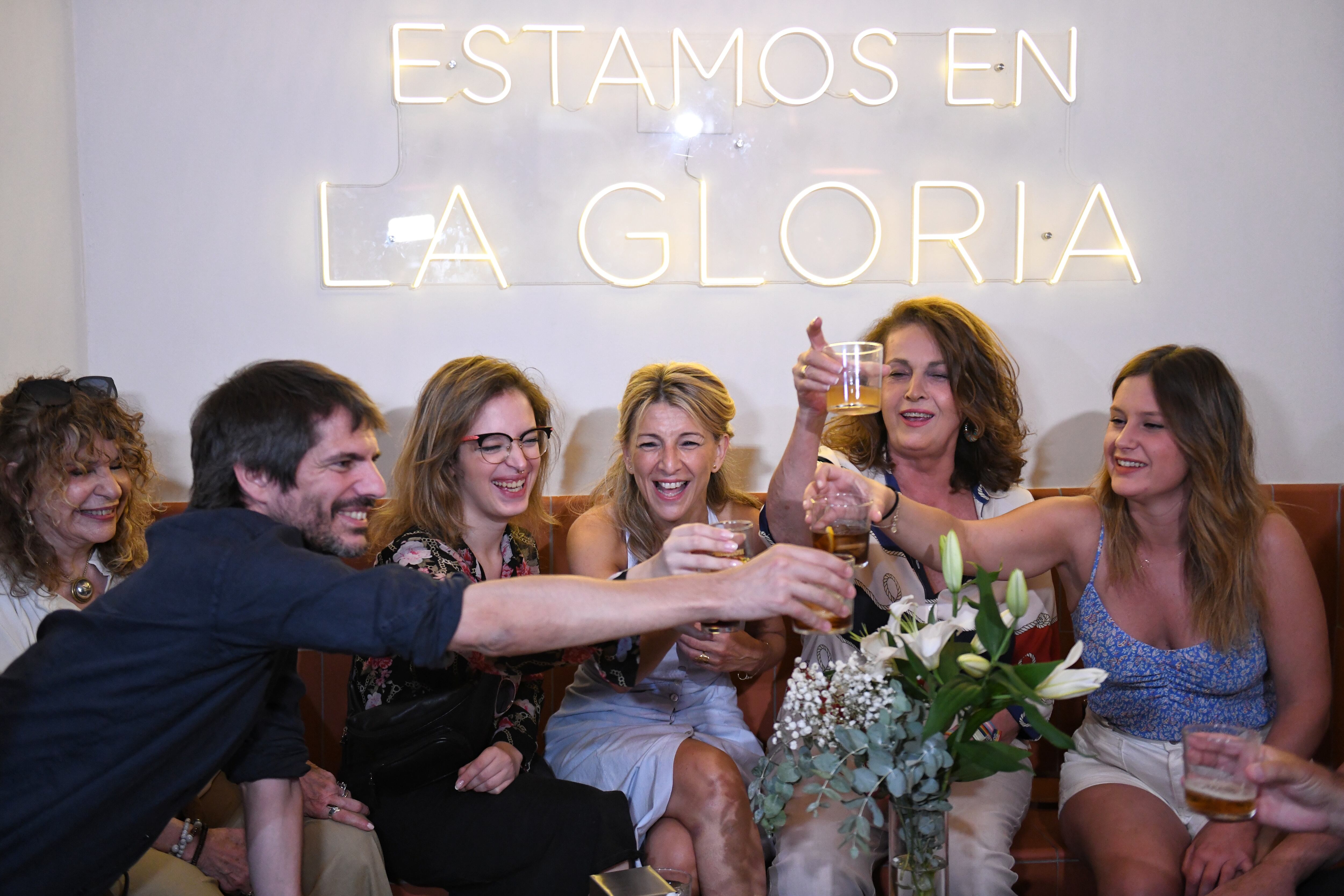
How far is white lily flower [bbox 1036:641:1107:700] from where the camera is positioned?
5.03ft

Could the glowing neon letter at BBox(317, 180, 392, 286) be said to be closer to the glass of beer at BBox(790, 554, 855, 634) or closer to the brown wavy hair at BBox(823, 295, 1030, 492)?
the brown wavy hair at BBox(823, 295, 1030, 492)

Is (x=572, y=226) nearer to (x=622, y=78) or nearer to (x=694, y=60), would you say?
(x=622, y=78)

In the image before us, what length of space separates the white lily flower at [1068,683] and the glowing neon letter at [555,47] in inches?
91.8

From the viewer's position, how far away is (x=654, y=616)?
157 centimetres

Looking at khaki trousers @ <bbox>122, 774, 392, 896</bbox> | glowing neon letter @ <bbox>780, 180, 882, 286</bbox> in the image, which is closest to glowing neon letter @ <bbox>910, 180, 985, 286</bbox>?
glowing neon letter @ <bbox>780, 180, 882, 286</bbox>

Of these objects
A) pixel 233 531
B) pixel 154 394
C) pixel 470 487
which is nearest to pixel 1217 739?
pixel 233 531

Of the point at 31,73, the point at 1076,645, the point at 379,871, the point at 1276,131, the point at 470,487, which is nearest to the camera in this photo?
the point at 1076,645

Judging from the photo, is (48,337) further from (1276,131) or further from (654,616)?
(1276,131)

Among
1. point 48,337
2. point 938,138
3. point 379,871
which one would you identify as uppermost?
point 938,138

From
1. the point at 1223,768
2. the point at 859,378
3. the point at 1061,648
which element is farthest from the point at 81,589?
the point at 1061,648

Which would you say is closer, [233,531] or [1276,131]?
[233,531]

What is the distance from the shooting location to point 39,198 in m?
2.92

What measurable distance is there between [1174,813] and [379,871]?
1734mm

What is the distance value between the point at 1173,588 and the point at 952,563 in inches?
45.1
